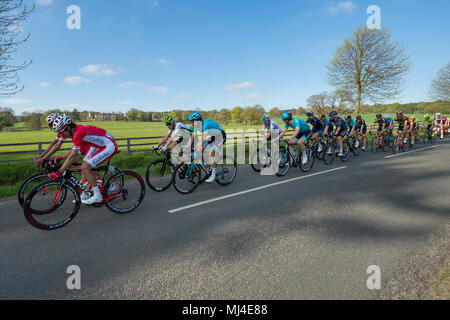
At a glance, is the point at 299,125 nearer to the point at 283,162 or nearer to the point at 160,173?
the point at 283,162

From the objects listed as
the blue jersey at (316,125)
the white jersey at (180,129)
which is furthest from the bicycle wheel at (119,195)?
the blue jersey at (316,125)

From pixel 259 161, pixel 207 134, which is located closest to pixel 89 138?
pixel 207 134

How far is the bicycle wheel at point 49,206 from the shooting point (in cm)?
377

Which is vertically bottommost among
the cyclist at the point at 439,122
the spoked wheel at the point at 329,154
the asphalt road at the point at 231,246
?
the asphalt road at the point at 231,246

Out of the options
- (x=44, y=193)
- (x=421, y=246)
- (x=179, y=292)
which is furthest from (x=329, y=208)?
(x=44, y=193)

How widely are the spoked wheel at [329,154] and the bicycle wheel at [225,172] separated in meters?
4.97

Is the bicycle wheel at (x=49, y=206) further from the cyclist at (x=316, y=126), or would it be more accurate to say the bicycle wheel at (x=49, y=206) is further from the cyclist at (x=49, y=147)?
the cyclist at (x=316, y=126)

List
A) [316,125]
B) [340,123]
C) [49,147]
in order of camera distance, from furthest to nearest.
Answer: [340,123], [316,125], [49,147]

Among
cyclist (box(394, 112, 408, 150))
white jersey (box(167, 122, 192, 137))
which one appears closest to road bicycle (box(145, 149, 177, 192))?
white jersey (box(167, 122, 192, 137))

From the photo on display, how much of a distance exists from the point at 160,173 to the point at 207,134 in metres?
1.65

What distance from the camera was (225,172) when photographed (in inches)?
270

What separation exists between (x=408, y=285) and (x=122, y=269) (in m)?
3.13

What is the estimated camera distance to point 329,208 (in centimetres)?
468

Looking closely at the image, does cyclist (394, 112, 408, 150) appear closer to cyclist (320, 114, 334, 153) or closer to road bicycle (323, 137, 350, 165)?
road bicycle (323, 137, 350, 165)
